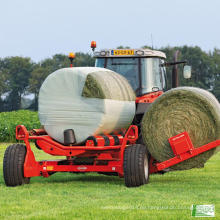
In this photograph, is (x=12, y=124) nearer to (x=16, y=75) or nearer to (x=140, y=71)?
(x=140, y=71)

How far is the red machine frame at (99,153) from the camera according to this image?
10648mm

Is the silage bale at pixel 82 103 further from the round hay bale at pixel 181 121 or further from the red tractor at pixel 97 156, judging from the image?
the round hay bale at pixel 181 121

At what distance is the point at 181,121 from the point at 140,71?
2.34m

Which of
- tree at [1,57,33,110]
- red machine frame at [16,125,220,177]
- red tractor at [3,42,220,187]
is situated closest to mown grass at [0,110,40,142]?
red tractor at [3,42,220,187]

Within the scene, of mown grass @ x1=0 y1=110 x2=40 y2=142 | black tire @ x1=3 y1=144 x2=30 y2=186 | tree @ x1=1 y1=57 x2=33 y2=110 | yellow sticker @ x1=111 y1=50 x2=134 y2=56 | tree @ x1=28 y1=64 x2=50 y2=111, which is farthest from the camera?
tree @ x1=1 y1=57 x2=33 y2=110

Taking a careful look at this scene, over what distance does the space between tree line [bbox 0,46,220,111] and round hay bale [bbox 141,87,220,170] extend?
58236 mm

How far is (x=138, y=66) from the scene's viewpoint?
12.8 m

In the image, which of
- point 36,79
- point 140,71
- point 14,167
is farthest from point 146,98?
point 36,79

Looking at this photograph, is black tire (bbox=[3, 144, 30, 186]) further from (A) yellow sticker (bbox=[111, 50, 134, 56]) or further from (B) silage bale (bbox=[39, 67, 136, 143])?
(A) yellow sticker (bbox=[111, 50, 134, 56])

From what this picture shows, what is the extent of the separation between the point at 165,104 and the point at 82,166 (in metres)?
1.98

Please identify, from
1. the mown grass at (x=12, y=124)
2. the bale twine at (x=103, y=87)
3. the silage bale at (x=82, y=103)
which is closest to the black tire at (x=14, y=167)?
the silage bale at (x=82, y=103)

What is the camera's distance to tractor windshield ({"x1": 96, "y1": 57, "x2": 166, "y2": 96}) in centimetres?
1261

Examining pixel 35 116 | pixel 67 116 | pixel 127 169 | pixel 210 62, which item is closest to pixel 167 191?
pixel 127 169

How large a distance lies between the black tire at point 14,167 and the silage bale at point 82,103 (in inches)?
29.0
